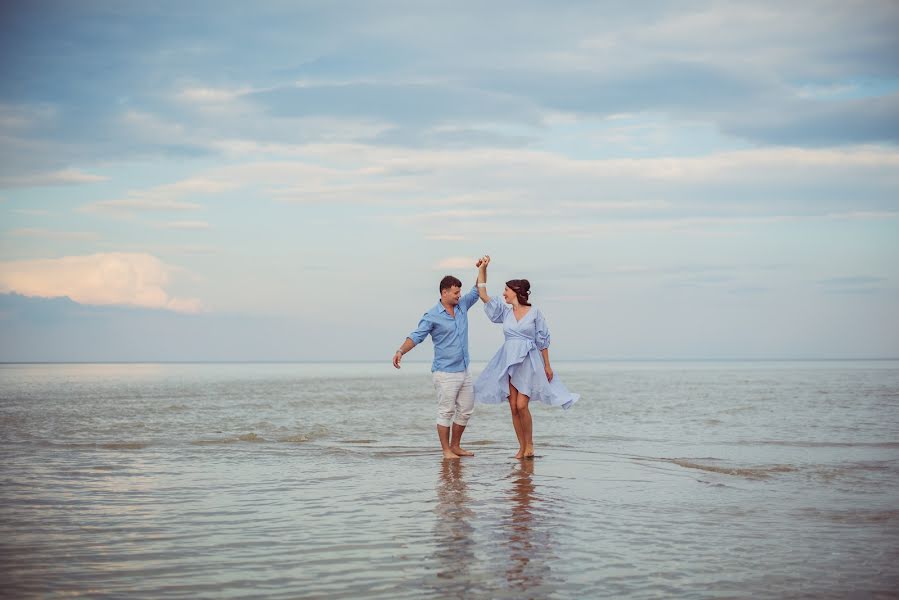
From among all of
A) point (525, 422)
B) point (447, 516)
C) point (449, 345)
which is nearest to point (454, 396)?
point (449, 345)

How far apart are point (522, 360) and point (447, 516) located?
11.9ft

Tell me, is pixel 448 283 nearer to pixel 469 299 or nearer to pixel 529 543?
pixel 469 299

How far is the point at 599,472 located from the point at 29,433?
9994 mm

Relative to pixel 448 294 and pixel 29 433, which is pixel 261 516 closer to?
pixel 448 294

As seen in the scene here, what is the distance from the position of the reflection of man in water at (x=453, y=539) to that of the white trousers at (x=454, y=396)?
1791 mm

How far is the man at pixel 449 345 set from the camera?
9.80 metres

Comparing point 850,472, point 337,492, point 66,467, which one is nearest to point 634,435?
point 850,472

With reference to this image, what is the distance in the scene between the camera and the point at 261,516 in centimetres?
622

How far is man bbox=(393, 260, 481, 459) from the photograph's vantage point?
32.2 feet

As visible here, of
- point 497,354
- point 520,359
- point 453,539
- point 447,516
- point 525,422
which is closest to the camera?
point 453,539

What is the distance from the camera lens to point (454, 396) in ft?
32.8

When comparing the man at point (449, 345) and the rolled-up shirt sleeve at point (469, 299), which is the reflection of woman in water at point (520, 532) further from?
the rolled-up shirt sleeve at point (469, 299)

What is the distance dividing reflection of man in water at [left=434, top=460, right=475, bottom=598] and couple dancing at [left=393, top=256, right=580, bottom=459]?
1.83 m

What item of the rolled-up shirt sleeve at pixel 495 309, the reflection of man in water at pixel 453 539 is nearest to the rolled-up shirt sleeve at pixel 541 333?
the rolled-up shirt sleeve at pixel 495 309
